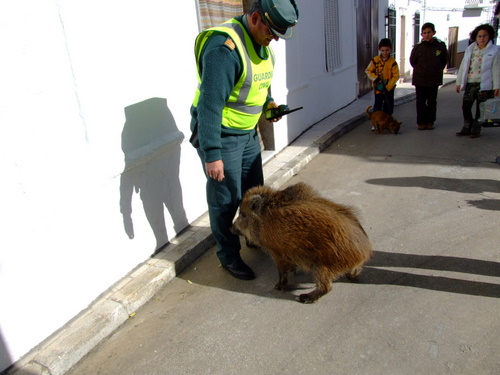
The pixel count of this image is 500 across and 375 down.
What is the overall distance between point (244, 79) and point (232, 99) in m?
0.18

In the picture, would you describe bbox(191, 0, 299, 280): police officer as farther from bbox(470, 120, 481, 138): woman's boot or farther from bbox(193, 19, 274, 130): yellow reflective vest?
bbox(470, 120, 481, 138): woman's boot

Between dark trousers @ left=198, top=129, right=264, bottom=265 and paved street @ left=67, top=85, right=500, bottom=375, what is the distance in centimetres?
34

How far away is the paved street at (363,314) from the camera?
250 centimetres

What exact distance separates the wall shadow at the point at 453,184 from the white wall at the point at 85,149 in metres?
2.69

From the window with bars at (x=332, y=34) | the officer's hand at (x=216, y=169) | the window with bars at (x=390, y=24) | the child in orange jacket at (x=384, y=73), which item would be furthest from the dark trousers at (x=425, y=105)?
the window with bars at (x=390, y=24)

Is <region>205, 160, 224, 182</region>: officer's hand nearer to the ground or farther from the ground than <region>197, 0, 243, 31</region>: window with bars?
nearer to the ground

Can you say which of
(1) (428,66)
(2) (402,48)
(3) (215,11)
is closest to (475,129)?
(1) (428,66)

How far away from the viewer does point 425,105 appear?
7.46 meters

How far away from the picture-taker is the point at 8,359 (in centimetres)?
251

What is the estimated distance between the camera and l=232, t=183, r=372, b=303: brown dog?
111 inches

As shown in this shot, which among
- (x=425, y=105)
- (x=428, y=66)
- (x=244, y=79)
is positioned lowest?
(x=425, y=105)

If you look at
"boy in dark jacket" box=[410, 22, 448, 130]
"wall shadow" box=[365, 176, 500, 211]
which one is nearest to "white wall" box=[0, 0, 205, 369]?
"wall shadow" box=[365, 176, 500, 211]

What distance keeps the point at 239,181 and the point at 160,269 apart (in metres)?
1.09

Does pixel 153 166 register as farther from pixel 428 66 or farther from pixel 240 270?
pixel 428 66
